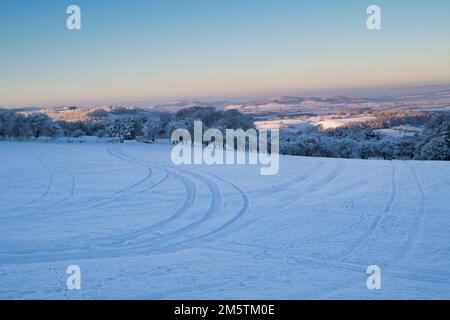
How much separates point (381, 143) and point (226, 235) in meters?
44.0

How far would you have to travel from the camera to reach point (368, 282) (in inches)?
285

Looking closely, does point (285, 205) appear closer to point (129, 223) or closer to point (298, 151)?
point (129, 223)

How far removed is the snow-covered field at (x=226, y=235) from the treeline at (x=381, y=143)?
21.9 meters

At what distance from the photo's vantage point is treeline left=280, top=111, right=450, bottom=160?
38.8 meters

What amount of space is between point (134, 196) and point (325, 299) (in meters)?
9.93

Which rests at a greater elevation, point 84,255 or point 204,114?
point 204,114

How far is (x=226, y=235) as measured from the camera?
1029 centimetres

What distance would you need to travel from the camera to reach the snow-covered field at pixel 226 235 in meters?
7.14

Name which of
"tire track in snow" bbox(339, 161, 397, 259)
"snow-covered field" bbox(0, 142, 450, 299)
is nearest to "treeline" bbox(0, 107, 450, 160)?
"snow-covered field" bbox(0, 142, 450, 299)

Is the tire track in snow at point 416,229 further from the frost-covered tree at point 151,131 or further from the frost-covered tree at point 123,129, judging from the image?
the frost-covered tree at point 123,129

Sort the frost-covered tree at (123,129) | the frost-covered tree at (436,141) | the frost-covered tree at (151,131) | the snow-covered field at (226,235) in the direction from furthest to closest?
the frost-covered tree at (123,129)
the frost-covered tree at (151,131)
the frost-covered tree at (436,141)
the snow-covered field at (226,235)

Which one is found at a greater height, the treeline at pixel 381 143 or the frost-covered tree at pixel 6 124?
the frost-covered tree at pixel 6 124

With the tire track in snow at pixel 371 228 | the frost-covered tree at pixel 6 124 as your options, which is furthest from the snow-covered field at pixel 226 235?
the frost-covered tree at pixel 6 124

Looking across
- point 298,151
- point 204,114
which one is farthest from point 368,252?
point 204,114
